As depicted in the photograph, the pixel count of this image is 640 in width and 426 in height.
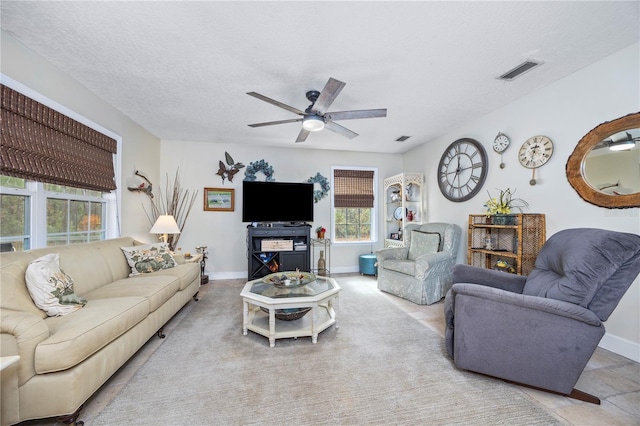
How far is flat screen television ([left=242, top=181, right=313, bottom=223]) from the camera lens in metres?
4.43

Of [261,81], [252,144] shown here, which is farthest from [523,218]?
[252,144]

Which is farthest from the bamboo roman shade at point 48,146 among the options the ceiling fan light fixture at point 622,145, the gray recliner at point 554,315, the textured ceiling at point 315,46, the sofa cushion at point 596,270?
the ceiling fan light fixture at point 622,145

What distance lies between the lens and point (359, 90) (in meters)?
2.77

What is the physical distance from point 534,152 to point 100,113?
16.2 feet

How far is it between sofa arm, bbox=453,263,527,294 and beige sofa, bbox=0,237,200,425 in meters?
2.69

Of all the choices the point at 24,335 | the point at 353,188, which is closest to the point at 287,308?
the point at 24,335

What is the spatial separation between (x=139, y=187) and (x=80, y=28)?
2302 mm

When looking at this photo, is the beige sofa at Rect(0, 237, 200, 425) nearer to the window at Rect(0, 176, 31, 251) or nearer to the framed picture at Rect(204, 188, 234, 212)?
the window at Rect(0, 176, 31, 251)

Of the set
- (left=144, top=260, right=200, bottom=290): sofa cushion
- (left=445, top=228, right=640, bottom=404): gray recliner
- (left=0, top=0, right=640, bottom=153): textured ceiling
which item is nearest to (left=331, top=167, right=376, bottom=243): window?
(left=0, top=0, right=640, bottom=153): textured ceiling

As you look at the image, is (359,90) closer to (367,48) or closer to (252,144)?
(367,48)

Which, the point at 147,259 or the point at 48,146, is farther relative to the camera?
the point at 147,259

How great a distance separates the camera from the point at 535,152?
2.84 metres

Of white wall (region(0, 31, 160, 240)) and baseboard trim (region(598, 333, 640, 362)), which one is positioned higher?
white wall (region(0, 31, 160, 240))

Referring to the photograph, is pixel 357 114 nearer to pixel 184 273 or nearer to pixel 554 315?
pixel 554 315
